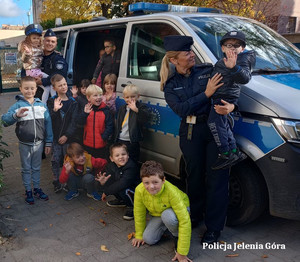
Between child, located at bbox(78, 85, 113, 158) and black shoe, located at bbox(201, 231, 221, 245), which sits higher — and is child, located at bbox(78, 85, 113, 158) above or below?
above

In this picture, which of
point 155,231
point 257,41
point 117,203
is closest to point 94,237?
point 155,231

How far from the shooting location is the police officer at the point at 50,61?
5.04 meters

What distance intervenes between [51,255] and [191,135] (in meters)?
1.60

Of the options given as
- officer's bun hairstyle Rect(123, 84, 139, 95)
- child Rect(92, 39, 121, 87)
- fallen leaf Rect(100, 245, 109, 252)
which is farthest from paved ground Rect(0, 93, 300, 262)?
child Rect(92, 39, 121, 87)

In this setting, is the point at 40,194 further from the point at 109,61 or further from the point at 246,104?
the point at 246,104

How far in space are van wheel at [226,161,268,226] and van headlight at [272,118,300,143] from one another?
0.47 meters

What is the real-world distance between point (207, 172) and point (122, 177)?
3.36 ft

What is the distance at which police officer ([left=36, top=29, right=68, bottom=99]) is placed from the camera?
5039mm

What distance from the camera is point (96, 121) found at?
431 cm

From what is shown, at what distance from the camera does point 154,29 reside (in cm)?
406

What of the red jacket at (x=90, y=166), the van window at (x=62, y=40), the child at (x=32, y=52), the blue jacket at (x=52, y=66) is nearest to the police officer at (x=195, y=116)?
the red jacket at (x=90, y=166)

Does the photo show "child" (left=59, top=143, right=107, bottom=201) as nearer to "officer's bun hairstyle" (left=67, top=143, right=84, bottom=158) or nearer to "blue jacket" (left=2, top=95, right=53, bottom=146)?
"officer's bun hairstyle" (left=67, top=143, right=84, bottom=158)

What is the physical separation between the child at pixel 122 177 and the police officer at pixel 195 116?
2.55 ft

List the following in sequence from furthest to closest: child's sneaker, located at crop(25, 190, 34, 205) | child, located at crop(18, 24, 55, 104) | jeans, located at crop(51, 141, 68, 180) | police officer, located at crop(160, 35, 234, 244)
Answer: child, located at crop(18, 24, 55, 104) → jeans, located at crop(51, 141, 68, 180) → child's sneaker, located at crop(25, 190, 34, 205) → police officer, located at crop(160, 35, 234, 244)
